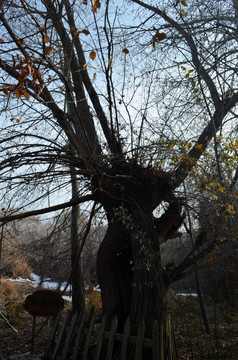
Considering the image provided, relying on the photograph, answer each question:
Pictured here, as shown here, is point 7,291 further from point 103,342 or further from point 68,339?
point 103,342

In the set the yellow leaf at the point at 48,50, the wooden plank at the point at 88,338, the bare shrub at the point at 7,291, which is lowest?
the wooden plank at the point at 88,338

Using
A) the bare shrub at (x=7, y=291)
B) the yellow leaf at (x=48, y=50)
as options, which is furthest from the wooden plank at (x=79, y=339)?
the bare shrub at (x=7, y=291)

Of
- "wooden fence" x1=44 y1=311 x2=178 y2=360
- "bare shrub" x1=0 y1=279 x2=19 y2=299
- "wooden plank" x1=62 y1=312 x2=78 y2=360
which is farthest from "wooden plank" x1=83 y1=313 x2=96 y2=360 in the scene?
"bare shrub" x1=0 y1=279 x2=19 y2=299

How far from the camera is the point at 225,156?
20.0ft

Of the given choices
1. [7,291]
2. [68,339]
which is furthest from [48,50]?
[7,291]

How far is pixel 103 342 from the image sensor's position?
Answer: 4832 mm

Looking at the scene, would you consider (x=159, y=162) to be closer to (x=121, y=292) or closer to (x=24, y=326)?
(x=121, y=292)

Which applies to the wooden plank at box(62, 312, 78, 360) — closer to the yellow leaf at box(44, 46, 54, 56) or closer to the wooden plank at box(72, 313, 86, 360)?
the wooden plank at box(72, 313, 86, 360)

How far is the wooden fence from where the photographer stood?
430 centimetres

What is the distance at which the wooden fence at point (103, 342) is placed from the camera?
430 centimetres

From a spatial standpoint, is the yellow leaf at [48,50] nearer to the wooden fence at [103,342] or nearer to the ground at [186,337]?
the wooden fence at [103,342]

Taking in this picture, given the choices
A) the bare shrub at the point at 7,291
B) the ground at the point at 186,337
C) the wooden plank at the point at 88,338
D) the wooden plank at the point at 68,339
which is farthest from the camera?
the bare shrub at the point at 7,291

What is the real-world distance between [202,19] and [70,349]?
681 centimetres

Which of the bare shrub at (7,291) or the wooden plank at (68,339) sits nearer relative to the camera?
the wooden plank at (68,339)
